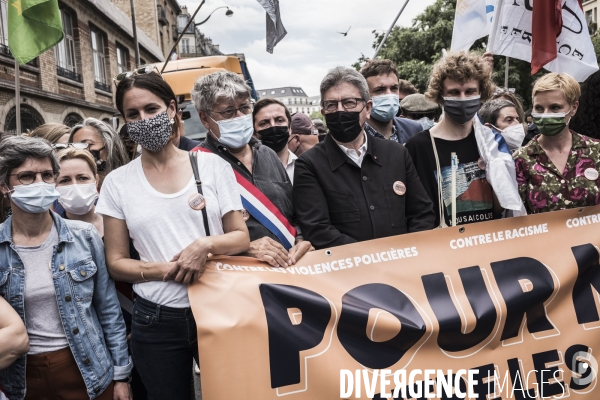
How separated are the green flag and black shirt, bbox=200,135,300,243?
219 centimetres

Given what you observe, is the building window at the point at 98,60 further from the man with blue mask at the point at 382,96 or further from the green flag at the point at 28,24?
the man with blue mask at the point at 382,96

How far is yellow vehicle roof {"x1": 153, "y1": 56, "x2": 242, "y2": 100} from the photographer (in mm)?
11344

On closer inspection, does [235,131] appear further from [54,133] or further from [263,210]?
[54,133]

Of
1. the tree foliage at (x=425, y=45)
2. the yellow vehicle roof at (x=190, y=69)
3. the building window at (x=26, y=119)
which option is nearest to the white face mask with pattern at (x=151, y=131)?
the yellow vehicle roof at (x=190, y=69)

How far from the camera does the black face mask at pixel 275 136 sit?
12.8 ft

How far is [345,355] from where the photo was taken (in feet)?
8.77

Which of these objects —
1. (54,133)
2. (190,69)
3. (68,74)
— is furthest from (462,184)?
(68,74)

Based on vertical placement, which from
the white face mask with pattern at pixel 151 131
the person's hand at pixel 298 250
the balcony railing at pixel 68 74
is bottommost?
the person's hand at pixel 298 250

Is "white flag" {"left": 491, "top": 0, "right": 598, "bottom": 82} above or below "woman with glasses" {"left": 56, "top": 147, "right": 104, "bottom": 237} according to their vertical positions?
above

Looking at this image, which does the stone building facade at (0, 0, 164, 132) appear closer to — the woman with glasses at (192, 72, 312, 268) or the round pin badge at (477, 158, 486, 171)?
the woman with glasses at (192, 72, 312, 268)

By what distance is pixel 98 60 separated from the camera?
22062 millimetres

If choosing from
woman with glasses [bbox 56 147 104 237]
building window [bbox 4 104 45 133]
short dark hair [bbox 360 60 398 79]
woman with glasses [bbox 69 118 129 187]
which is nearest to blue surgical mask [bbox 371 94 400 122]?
short dark hair [bbox 360 60 398 79]

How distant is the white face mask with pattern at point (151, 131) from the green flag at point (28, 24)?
7.46ft

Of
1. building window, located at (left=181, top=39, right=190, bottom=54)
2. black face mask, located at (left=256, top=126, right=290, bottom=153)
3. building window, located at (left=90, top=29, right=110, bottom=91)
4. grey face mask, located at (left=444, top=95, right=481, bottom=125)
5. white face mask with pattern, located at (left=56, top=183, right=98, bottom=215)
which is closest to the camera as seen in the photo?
white face mask with pattern, located at (left=56, top=183, right=98, bottom=215)
